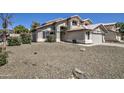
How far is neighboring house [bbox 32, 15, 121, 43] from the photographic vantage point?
11.3 meters

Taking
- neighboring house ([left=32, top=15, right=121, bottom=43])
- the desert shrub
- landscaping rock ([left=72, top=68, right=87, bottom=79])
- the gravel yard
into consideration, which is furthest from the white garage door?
landscaping rock ([left=72, top=68, right=87, bottom=79])

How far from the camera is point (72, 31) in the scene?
43.5 ft

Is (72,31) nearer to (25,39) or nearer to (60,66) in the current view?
(25,39)

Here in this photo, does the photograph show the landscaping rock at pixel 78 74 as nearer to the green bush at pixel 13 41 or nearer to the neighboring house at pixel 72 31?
the neighboring house at pixel 72 31

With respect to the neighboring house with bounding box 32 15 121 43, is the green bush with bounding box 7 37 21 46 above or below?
below

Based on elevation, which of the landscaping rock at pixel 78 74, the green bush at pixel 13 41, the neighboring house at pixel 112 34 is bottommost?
the landscaping rock at pixel 78 74

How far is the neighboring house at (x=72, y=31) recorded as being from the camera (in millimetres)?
11332

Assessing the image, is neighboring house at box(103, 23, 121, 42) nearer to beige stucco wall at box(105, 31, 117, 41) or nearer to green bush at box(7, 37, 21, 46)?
beige stucco wall at box(105, 31, 117, 41)

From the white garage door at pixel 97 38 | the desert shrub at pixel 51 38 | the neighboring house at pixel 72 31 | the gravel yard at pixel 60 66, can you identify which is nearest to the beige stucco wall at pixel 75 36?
the neighboring house at pixel 72 31
